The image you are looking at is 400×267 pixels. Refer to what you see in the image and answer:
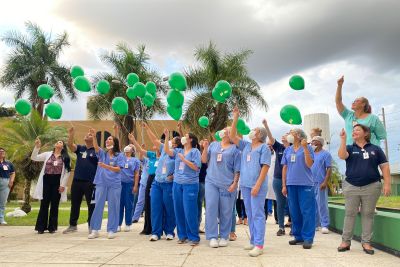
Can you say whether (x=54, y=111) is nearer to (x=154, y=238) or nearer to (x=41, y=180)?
(x=41, y=180)

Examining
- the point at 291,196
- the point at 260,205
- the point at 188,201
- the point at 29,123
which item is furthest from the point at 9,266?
the point at 29,123

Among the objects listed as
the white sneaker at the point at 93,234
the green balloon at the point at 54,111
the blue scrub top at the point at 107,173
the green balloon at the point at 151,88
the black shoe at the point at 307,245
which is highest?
the green balloon at the point at 151,88

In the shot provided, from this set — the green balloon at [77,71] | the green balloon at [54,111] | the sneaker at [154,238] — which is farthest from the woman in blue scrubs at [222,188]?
the green balloon at [77,71]

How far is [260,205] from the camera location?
220 inches

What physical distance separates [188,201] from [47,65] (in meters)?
25.0

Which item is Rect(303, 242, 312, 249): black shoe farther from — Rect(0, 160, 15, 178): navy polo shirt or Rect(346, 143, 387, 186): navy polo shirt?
Rect(0, 160, 15, 178): navy polo shirt

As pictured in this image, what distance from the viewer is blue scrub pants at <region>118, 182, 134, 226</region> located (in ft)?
29.3

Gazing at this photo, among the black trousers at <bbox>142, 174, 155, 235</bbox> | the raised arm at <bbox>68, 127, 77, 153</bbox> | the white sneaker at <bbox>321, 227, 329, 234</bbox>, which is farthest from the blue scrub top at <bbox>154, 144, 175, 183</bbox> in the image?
the white sneaker at <bbox>321, 227, 329, 234</bbox>

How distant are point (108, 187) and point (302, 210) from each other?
135 inches

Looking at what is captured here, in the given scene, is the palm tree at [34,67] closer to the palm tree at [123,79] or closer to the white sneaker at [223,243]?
the palm tree at [123,79]

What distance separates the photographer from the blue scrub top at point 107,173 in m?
7.24

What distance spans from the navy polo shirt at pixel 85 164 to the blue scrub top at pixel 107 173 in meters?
0.45

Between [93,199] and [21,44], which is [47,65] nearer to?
[21,44]

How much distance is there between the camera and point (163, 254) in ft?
17.3
